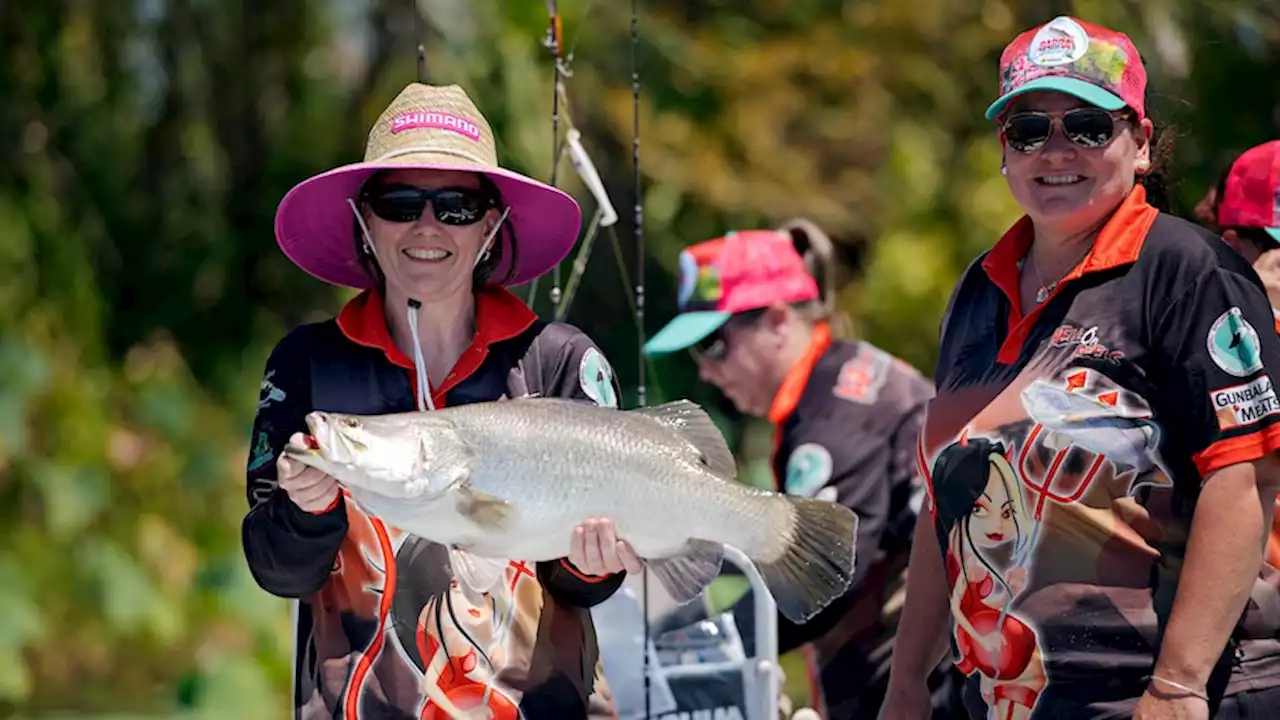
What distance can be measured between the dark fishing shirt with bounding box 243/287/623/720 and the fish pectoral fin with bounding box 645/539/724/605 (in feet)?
0.35

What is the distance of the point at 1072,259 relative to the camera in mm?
2924

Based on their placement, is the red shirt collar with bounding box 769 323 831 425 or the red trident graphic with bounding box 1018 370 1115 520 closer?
the red trident graphic with bounding box 1018 370 1115 520

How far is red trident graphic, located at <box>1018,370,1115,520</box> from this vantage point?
8.96 ft

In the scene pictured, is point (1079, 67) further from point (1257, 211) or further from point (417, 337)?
point (417, 337)

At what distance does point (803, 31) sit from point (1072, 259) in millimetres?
6771

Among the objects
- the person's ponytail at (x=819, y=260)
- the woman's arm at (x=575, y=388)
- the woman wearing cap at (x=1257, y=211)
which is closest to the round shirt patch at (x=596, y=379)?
the woman's arm at (x=575, y=388)

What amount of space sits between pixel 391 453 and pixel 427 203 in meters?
0.58

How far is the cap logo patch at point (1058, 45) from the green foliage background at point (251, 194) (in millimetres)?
4740

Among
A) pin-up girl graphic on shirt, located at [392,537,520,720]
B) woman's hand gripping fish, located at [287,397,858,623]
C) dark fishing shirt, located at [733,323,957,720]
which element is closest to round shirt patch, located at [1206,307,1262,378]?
woman's hand gripping fish, located at [287,397,858,623]

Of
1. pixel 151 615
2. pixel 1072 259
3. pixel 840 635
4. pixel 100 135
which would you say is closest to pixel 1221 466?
pixel 1072 259

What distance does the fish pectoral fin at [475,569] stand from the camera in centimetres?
278

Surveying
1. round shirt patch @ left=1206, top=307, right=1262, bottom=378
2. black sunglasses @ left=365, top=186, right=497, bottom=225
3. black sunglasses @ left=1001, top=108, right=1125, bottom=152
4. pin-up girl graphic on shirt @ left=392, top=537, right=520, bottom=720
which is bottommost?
pin-up girl graphic on shirt @ left=392, top=537, right=520, bottom=720

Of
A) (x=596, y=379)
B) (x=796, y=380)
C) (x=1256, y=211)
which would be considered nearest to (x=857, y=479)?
(x=796, y=380)

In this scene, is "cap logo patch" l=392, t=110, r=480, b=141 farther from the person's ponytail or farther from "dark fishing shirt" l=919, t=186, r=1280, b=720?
the person's ponytail
